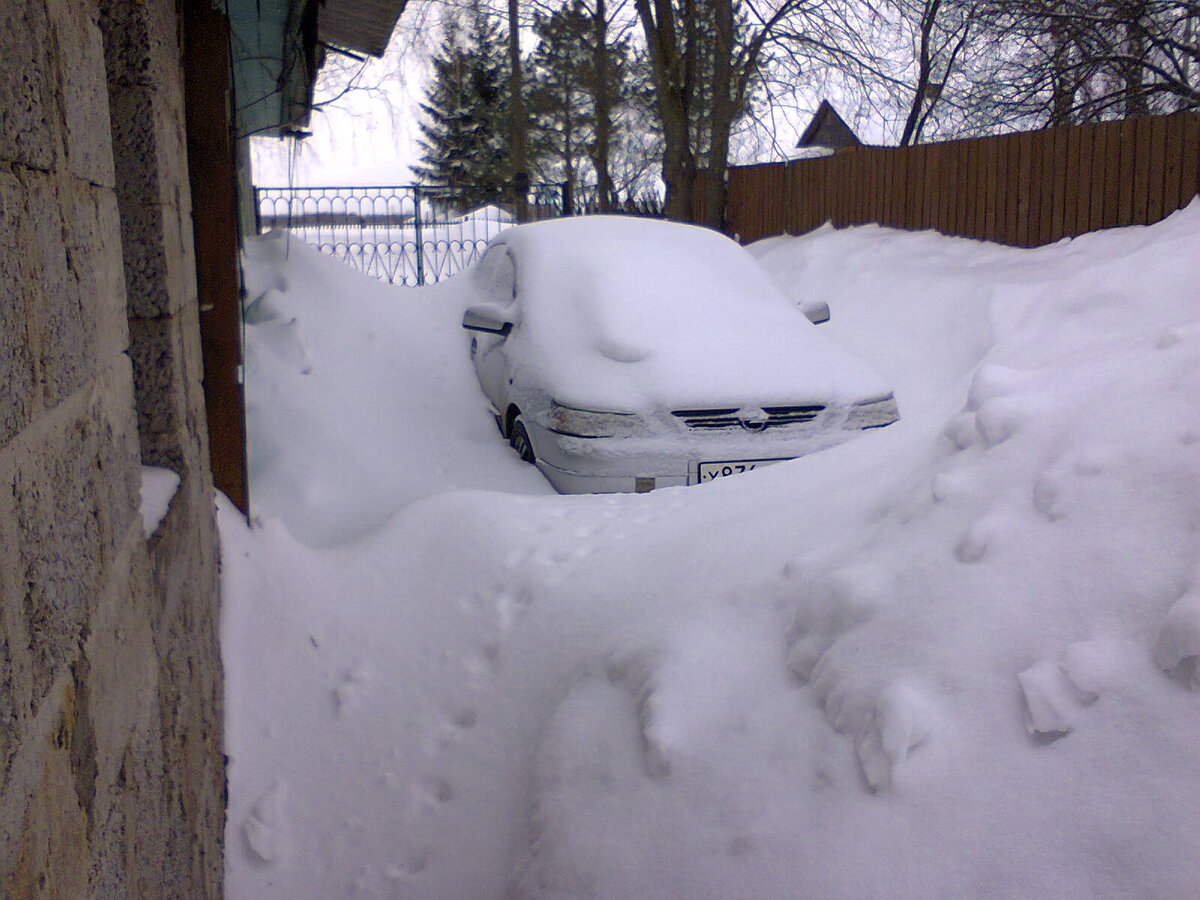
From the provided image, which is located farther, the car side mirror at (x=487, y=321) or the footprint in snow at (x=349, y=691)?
the car side mirror at (x=487, y=321)

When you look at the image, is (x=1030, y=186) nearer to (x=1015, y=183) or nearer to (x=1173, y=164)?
(x=1015, y=183)

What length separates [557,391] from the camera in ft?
15.4

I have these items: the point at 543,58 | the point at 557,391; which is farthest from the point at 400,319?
the point at 543,58

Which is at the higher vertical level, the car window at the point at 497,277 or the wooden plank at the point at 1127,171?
the wooden plank at the point at 1127,171

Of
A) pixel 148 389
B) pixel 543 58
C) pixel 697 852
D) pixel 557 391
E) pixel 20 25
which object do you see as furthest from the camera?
pixel 543 58

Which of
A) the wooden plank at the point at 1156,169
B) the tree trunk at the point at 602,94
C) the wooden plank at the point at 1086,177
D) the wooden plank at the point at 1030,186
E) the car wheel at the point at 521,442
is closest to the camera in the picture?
the car wheel at the point at 521,442

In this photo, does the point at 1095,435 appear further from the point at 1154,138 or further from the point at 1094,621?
the point at 1154,138

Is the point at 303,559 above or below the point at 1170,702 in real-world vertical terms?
below

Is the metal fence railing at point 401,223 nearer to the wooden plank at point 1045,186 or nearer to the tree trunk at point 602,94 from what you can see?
the tree trunk at point 602,94

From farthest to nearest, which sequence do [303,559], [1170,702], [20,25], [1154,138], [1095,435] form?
1. [1154,138]
2. [303,559]
3. [1095,435]
4. [1170,702]
5. [20,25]

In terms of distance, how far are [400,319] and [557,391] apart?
112 inches

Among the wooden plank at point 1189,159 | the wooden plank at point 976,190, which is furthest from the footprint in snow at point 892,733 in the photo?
the wooden plank at point 976,190

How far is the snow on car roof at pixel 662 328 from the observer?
461cm

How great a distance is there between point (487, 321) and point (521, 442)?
766 millimetres
